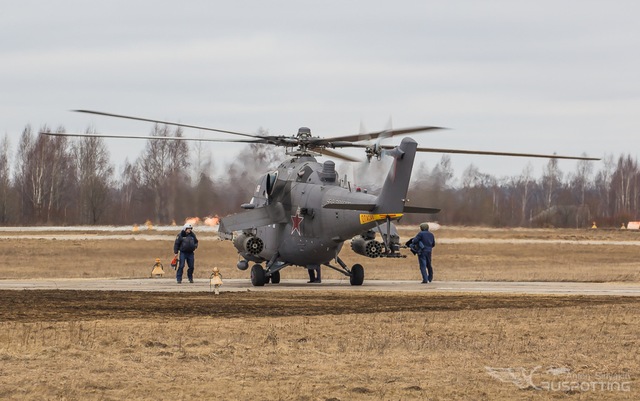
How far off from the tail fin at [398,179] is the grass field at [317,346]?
274 cm

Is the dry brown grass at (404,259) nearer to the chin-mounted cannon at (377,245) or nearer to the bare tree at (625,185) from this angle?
the chin-mounted cannon at (377,245)

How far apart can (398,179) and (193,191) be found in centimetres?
1308

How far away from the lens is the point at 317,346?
19.3m

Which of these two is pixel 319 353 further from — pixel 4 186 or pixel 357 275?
pixel 4 186

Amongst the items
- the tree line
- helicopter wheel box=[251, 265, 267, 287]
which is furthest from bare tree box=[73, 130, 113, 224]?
helicopter wheel box=[251, 265, 267, 287]

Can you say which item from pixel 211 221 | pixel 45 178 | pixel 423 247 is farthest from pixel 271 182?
pixel 45 178

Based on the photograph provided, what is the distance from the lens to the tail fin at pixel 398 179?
107ft

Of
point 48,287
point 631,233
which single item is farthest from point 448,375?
point 631,233

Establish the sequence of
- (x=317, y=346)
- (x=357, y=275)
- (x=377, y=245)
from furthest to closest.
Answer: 1. (x=357, y=275)
2. (x=377, y=245)
3. (x=317, y=346)

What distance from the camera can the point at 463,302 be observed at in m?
→ 27.6

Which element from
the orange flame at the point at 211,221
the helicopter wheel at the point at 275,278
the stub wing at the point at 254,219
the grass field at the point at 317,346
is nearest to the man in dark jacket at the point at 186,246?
the stub wing at the point at 254,219

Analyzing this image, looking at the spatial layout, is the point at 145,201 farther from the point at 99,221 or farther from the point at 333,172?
the point at 99,221

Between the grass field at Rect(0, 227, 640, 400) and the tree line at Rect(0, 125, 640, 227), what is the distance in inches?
428

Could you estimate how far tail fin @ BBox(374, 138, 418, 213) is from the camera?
3275 centimetres
